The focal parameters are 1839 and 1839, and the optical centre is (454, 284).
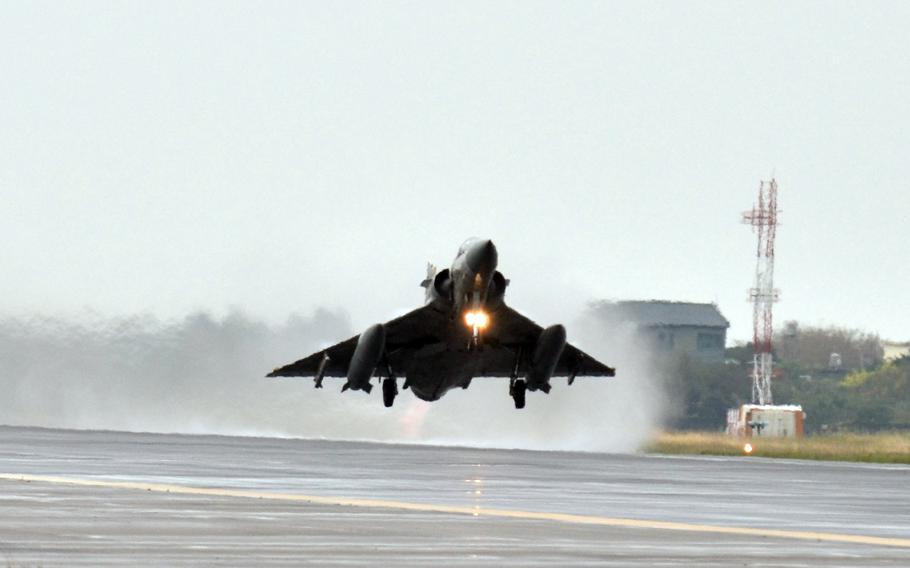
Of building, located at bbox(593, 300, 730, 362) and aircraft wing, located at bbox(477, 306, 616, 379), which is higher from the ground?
building, located at bbox(593, 300, 730, 362)

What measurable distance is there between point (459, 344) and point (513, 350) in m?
3.94

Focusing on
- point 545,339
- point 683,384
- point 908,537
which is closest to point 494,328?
point 545,339

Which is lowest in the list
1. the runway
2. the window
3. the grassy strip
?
the runway

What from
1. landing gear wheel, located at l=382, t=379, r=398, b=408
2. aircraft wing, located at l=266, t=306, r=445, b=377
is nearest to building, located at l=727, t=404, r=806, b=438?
aircraft wing, located at l=266, t=306, r=445, b=377

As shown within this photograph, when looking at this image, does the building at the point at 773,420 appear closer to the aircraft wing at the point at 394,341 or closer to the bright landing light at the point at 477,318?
the aircraft wing at the point at 394,341

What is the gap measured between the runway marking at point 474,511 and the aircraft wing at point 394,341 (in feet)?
51.9

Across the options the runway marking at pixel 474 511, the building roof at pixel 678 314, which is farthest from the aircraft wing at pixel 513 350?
the building roof at pixel 678 314

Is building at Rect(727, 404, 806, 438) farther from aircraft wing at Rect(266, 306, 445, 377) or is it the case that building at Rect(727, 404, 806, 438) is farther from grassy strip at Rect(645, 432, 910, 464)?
aircraft wing at Rect(266, 306, 445, 377)

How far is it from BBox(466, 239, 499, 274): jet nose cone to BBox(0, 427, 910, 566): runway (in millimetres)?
4909

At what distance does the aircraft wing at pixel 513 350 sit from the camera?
51.2 meters

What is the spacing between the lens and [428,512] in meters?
28.0

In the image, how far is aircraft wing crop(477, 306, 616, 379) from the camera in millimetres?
51250

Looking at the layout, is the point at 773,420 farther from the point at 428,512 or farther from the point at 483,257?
the point at 428,512

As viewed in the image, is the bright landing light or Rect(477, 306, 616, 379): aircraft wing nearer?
the bright landing light
